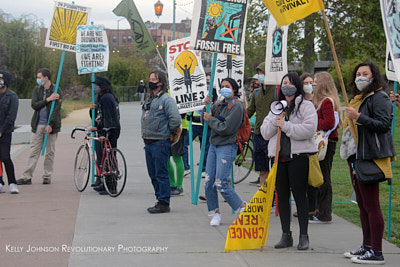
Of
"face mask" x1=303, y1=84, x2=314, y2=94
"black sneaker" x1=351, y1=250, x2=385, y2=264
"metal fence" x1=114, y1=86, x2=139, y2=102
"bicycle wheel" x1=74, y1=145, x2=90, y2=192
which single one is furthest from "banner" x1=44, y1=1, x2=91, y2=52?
"metal fence" x1=114, y1=86, x2=139, y2=102

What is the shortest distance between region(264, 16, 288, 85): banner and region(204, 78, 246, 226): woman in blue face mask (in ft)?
1.51

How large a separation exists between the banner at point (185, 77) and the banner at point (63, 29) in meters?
2.99

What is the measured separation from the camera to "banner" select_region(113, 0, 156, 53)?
11.2 meters

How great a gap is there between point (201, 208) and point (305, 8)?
3.64m

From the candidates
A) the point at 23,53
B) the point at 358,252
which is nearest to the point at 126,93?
the point at 23,53

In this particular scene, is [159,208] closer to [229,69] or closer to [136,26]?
[229,69]

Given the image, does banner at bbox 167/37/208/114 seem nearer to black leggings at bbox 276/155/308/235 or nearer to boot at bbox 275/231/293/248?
black leggings at bbox 276/155/308/235

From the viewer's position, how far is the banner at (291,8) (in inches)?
271

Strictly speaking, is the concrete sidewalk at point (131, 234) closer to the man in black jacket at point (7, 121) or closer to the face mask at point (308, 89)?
the man in black jacket at point (7, 121)

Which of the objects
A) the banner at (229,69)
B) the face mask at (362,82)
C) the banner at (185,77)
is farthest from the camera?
the banner at (229,69)

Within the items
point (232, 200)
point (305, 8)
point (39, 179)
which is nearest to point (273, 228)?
point (232, 200)

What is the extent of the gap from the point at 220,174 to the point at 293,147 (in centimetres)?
145

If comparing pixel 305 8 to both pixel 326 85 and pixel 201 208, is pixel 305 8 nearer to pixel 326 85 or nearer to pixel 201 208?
pixel 326 85

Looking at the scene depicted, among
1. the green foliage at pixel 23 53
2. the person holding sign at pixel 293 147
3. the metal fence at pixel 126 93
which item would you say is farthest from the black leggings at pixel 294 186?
the metal fence at pixel 126 93
